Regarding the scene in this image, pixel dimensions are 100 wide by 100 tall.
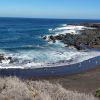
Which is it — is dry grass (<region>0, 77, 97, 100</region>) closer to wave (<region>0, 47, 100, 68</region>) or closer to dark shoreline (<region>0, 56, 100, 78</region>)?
dark shoreline (<region>0, 56, 100, 78</region>)

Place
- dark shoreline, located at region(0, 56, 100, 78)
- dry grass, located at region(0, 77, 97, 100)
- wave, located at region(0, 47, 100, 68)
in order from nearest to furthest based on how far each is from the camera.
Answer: dry grass, located at region(0, 77, 97, 100), dark shoreline, located at region(0, 56, 100, 78), wave, located at region(0, 47, 100, 68)

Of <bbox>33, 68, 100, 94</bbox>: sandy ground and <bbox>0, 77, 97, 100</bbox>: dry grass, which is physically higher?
<bbox>0, 77, 97, 100</bbox>: dry grass

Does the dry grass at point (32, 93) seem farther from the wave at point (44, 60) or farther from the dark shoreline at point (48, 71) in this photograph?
the wave at point (44, 60)

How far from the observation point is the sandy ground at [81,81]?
23.0 m

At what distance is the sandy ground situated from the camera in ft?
75.5

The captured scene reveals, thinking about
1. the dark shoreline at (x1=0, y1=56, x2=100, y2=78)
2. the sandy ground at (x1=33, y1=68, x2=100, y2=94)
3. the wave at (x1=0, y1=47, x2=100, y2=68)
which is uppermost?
the sandy ground at (x1=33, y1=68, x2=100, y2=94)

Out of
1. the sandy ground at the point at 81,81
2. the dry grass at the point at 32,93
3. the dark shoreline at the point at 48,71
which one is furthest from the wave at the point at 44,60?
the dry grass at the point at 32,93

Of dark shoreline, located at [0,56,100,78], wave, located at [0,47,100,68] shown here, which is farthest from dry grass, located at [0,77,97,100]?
wave, located at [0,47,100,68]

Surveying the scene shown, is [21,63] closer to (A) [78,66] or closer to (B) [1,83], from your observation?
(A) [78,66]

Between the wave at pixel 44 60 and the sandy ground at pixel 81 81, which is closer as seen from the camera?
the sandy ground at pixel 81 81

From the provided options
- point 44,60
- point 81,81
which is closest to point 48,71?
point 81,81

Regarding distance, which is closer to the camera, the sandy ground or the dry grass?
the dry grass

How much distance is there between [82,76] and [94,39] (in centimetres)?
3117

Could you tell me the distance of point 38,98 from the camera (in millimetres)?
11930
